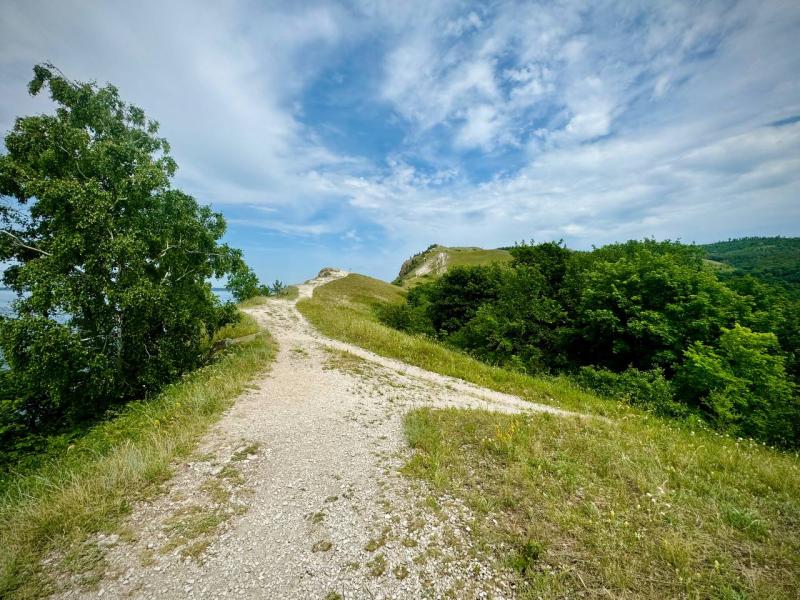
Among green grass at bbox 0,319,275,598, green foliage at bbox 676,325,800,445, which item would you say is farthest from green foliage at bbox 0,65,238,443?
green foliage at bbox 676,325,800,445

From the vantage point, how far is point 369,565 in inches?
189

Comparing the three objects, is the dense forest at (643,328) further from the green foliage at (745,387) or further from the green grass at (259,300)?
the green grass at (259,300)

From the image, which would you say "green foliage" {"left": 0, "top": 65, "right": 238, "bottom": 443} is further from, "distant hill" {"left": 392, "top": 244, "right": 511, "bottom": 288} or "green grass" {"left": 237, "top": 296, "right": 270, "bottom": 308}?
"distant hill" {"left": 392, "top": 244, "right": 511, "bottom": 288}

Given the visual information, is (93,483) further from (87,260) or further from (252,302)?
(252,302)

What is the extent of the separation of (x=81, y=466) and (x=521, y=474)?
359 inches

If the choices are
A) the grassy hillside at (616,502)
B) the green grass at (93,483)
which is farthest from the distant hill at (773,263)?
the green grass at (93,483)

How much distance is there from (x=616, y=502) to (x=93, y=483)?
9.46m

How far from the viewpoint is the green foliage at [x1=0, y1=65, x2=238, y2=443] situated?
32.4ft

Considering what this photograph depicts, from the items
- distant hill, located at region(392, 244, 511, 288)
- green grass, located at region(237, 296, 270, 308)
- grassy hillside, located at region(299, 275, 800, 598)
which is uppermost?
distant hill, located at region(392, 244, 511, 288)

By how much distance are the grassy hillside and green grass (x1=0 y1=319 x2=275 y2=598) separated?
5192mm

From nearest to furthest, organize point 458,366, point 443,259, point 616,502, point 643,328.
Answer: point 616,502
point 458,366
point 643,328
point 443,259

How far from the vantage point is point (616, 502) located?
6.12 meters

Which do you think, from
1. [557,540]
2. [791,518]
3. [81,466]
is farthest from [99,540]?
[791,518]

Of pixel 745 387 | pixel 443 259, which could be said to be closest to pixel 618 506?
pixel 745 387
